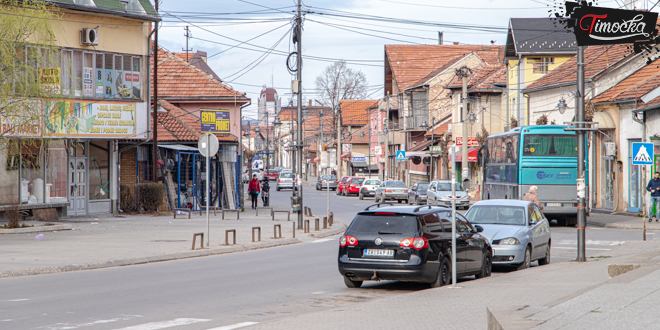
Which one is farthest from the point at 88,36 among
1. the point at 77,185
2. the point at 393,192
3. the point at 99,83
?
the point at 393,192

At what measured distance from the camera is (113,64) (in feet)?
100

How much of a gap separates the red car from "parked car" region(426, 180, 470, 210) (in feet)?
60.1

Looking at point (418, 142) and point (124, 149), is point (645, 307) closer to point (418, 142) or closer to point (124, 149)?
point (124, 149)

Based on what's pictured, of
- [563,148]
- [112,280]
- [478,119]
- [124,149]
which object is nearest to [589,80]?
[563,148]

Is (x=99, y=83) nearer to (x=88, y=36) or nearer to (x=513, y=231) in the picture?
(x=88, y=36)

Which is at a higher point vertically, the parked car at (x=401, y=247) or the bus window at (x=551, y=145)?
the bus window at (x=551, y=145)

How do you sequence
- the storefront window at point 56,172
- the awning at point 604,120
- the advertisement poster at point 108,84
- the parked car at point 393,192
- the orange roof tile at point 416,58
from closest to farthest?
the storefront window at point 56,172 < the advertisement poster at point 108,84 < the awning at point 604,120 < the parked car at point 393,192 < the orange roof tile at point 416,58

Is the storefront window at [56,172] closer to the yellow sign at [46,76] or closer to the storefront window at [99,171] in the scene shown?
the storefront window at [99,171]

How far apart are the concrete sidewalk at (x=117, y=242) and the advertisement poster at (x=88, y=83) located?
5.02m

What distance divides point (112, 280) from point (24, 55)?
1029 centimetres

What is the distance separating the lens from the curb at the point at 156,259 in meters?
14.8

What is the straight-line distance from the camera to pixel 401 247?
12.6 metres

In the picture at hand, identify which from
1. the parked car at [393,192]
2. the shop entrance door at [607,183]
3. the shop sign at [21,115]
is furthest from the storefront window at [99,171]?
the shop entrance door at [607,183]

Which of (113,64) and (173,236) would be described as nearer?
(173,236)
